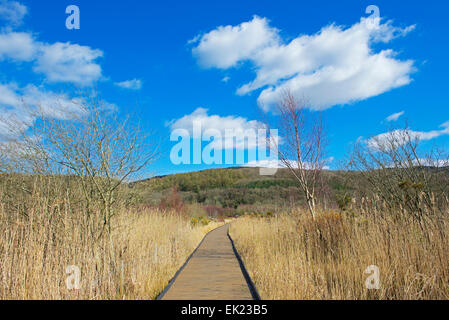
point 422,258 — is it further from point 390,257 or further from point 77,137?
point 77,137

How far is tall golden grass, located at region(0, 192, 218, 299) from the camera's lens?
509 cm

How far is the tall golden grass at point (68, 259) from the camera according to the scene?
509 cm

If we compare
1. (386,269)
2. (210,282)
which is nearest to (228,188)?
(210,282)

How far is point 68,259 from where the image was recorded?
5789 millimetres

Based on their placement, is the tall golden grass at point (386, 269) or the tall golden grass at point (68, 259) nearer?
the tall golden grass at point (68, 259)
